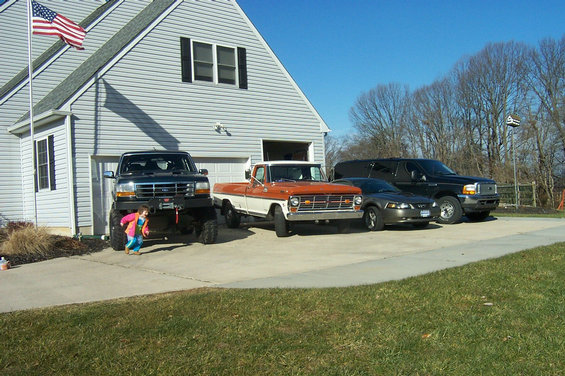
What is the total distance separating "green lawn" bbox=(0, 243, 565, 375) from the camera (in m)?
3.79

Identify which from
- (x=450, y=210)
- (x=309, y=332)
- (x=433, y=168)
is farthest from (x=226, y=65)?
(x=309, y=332)

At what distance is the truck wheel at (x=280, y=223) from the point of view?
12.0 meters

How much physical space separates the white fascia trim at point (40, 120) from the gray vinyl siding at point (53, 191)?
0.20 m

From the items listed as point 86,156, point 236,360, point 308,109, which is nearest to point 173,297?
point 236,360

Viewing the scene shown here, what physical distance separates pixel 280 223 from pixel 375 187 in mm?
3513

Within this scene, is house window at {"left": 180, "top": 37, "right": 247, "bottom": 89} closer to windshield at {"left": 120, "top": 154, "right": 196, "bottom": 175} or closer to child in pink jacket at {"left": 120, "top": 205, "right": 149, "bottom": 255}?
windshield at {"left": 120, "top": 154, "right": 196, "bottom": 175}

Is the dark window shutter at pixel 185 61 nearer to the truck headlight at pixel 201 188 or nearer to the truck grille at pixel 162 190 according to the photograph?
the truck headlight at pixel 201 188

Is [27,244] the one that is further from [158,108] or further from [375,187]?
[375,187]

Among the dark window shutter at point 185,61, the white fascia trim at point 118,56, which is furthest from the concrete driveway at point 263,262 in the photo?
the dark window shutter at point 185,61

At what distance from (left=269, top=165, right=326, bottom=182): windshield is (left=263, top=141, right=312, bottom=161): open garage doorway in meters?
4.89

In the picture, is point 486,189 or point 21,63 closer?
point 486,189

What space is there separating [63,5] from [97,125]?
315 inches

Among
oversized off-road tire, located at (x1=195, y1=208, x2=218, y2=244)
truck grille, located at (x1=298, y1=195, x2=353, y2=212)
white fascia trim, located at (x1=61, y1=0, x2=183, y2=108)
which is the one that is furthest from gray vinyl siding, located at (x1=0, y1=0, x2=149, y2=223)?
truck grille, located at (x1=298, y1=195, x2=353, y2=212)

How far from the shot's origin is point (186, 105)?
15648 mm
